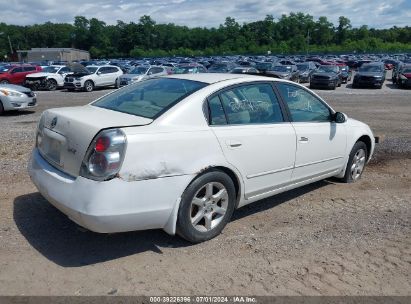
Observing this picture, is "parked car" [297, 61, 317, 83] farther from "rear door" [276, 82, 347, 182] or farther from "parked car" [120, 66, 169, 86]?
"rear door" [276, 82, 347, 182]

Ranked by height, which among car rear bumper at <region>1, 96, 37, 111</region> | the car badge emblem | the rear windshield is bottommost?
→ car rear bumper at <region>1, 96, 37, 111</region>

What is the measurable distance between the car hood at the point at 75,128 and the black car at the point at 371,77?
2556cm

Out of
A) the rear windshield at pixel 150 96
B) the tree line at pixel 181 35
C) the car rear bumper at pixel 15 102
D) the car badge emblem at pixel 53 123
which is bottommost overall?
the car rear bumper at pixel 15 102

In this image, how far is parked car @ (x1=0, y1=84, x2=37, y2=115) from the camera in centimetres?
1262

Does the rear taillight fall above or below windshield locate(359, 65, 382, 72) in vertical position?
above

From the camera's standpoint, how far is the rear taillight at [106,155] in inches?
126

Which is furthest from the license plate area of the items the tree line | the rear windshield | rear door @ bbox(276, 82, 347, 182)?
the tree line

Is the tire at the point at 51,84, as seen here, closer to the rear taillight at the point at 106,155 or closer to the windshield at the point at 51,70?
the windshield at the point at 51,70

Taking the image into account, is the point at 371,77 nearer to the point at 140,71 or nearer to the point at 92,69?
the point at 140,71

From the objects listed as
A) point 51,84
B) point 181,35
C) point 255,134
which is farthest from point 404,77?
point 181,35

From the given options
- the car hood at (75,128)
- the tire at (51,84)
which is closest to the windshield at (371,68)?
the tire at (51,84)

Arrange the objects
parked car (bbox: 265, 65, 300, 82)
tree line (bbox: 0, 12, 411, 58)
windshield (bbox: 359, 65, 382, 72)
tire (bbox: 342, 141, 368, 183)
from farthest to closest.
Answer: tree line (bbox: 0, 12, 411, 58), parked car (bbox: 265, 65, 300, 82), windshield (bbox: 359, 65, 382, 72), tire (bbox: 342, 141, 368, 183)

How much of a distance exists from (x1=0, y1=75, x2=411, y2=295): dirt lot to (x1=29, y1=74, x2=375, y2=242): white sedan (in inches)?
13.4

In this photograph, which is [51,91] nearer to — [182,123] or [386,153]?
[386,153]
